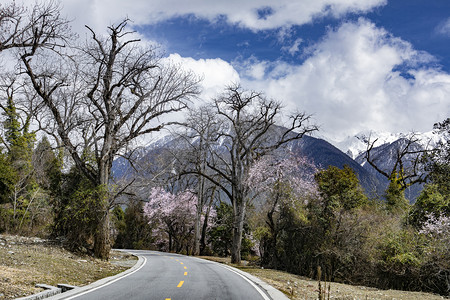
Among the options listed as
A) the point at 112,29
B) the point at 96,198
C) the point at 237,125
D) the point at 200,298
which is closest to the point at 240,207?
the point at 237,125

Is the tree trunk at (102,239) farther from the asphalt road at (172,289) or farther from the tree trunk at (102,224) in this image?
the asphalt road at (172,289)

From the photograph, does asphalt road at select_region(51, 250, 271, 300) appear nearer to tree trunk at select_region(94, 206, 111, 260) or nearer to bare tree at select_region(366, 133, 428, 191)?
tree trunk at select_region(94, 206, 111, 260)

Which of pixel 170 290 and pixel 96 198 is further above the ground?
pixel 96 198

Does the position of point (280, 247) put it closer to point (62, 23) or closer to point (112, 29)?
point (112, 29)

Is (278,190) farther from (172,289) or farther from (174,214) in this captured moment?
(174,214)

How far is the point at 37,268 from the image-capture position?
11922 mm

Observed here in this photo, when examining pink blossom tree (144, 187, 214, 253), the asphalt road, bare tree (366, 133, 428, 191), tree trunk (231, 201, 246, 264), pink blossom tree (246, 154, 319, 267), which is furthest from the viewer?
pink blossom tree (144, 187, 214, 253)

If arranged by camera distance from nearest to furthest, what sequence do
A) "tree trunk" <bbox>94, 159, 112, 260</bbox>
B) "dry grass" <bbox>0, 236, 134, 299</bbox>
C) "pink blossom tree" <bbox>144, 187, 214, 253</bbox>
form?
"dry grass" <bbox>0, 236, 134, 299</bbox> → "tree trunk" <bbox>94, 159, 112, 260</bbox> → "pink blossom tree" <bbox>144, 187, 214, 253</bbox>

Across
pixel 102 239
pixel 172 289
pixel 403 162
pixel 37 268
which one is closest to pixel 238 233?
pixel 102 239

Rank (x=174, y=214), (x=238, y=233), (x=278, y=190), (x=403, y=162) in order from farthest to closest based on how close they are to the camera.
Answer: (x=174, y=214) → (x=403, y=162) → (x=278, y=190) → (x=238, y=233)

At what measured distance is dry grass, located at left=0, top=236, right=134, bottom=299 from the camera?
9.20 meters

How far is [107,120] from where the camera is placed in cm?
1894

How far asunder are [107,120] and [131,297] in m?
11.7

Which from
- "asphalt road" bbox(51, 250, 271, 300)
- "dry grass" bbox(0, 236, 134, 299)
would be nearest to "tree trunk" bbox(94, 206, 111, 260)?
"dry grass" bbox(0, 236, 134, 299)
